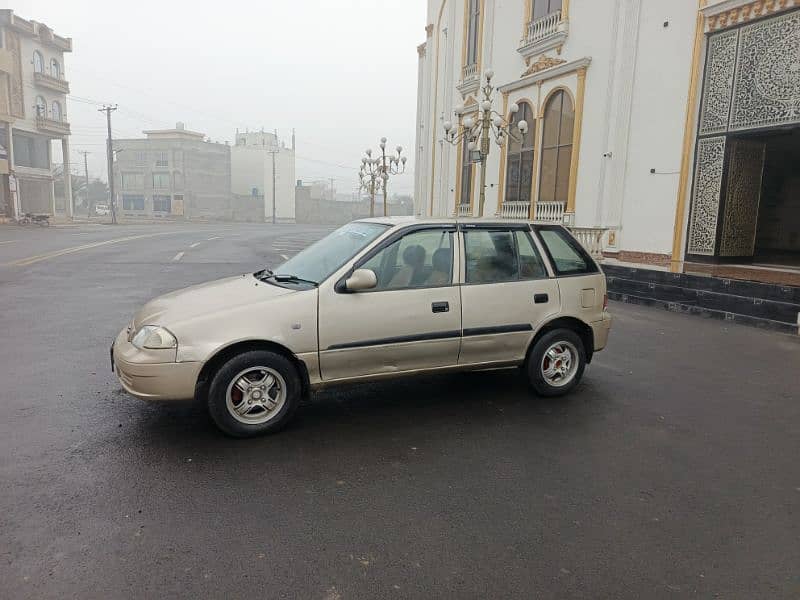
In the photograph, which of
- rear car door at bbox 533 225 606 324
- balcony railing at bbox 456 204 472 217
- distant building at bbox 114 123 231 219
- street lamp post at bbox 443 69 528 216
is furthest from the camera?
distant building at bbox 114 123 231 219

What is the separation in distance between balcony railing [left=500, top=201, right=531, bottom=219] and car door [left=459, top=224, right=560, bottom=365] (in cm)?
1574

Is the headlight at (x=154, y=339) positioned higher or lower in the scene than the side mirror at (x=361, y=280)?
lower

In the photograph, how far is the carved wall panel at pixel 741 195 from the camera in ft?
46.0

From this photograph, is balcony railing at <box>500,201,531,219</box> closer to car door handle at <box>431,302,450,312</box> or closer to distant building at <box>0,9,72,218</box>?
car door handle at <box>431,302,450,312</box>

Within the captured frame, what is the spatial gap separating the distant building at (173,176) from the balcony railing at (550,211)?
2548 inches

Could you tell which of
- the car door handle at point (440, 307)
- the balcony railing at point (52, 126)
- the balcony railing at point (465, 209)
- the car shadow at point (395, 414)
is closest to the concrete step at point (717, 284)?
the car shadow at point (395, 414)

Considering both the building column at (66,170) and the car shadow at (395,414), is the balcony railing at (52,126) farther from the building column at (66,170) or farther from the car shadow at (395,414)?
the car shadow at (395,414)

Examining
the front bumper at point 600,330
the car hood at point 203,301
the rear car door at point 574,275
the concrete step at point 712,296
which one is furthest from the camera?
the concrete step at point 712,296

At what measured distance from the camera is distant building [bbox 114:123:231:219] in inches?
2997

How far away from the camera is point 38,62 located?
47.2 metres

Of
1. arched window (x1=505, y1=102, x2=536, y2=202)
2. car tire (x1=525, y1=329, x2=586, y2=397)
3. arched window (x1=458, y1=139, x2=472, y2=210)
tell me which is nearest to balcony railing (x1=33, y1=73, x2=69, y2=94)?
arched window (x1=458, y1=139, x2=472, y2=210)

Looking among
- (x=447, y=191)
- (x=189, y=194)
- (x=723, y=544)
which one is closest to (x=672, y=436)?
(x=723, y=544)

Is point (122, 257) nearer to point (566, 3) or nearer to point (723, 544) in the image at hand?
point (566, 3)

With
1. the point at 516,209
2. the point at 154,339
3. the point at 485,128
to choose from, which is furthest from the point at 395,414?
the point at 516,209
